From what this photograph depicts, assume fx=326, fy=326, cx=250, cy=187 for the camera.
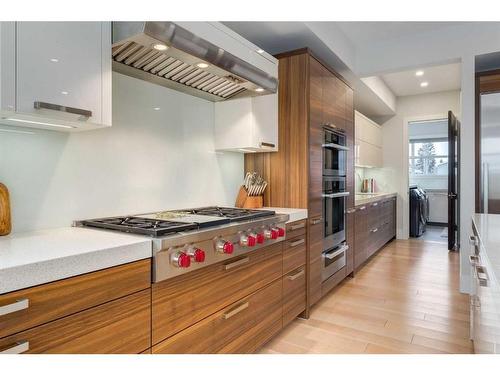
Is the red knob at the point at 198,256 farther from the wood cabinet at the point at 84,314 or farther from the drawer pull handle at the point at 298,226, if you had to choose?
the drawer pull handle at the point at 298,226

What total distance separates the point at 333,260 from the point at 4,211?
255 cm

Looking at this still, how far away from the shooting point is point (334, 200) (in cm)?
311

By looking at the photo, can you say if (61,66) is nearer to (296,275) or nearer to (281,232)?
(281,232)

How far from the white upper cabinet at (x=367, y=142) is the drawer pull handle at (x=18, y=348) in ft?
14.4

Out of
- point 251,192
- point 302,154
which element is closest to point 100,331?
point 251,192

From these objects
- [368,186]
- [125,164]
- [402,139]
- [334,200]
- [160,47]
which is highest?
[402,139]

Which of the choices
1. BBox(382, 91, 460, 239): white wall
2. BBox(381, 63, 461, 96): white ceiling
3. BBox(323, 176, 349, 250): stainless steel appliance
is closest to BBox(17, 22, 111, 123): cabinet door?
BBox(323, 176, 349, 250): stainless steel appliance

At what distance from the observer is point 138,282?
4.01 ft

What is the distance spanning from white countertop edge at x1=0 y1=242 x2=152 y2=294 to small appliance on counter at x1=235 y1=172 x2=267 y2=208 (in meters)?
1.37

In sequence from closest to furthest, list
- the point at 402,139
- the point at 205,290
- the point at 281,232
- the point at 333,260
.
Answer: the point at 205,290 < the point at 281,232 < the point at 333,260 < the point at 402,139

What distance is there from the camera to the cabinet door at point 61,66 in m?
1.19
